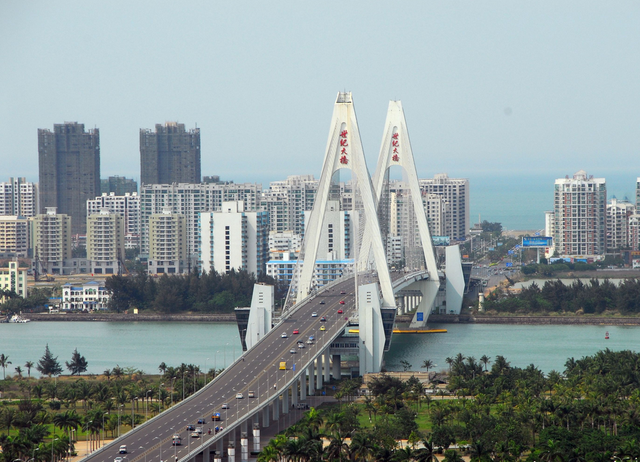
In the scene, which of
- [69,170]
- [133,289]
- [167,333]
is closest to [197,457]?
[167,333]

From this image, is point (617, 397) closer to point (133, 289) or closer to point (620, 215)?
point (133, 289)

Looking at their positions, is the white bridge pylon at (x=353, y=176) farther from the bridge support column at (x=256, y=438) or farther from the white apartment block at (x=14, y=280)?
the white apartment block at (x=14, y=280)

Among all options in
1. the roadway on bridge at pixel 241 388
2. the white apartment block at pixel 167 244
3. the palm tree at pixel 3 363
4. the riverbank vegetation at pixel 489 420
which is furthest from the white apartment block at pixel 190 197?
the riverbank vegetation at pixel 489 420

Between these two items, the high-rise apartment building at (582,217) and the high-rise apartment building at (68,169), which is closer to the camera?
the high-rise apartment building at (582,217)

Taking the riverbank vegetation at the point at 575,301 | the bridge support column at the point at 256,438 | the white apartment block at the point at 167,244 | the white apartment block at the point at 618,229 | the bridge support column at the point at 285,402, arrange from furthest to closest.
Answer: the white apartment block at the point at 618,229, the white apartment block at the point at 167,244, the riverbank vegetation at the point at 575,301, the bridge support column at the point at 285,402, the bridge support column at the point at 256,438

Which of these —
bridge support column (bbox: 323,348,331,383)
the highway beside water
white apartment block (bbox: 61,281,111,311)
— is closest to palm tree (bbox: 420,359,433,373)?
the highway beside water
